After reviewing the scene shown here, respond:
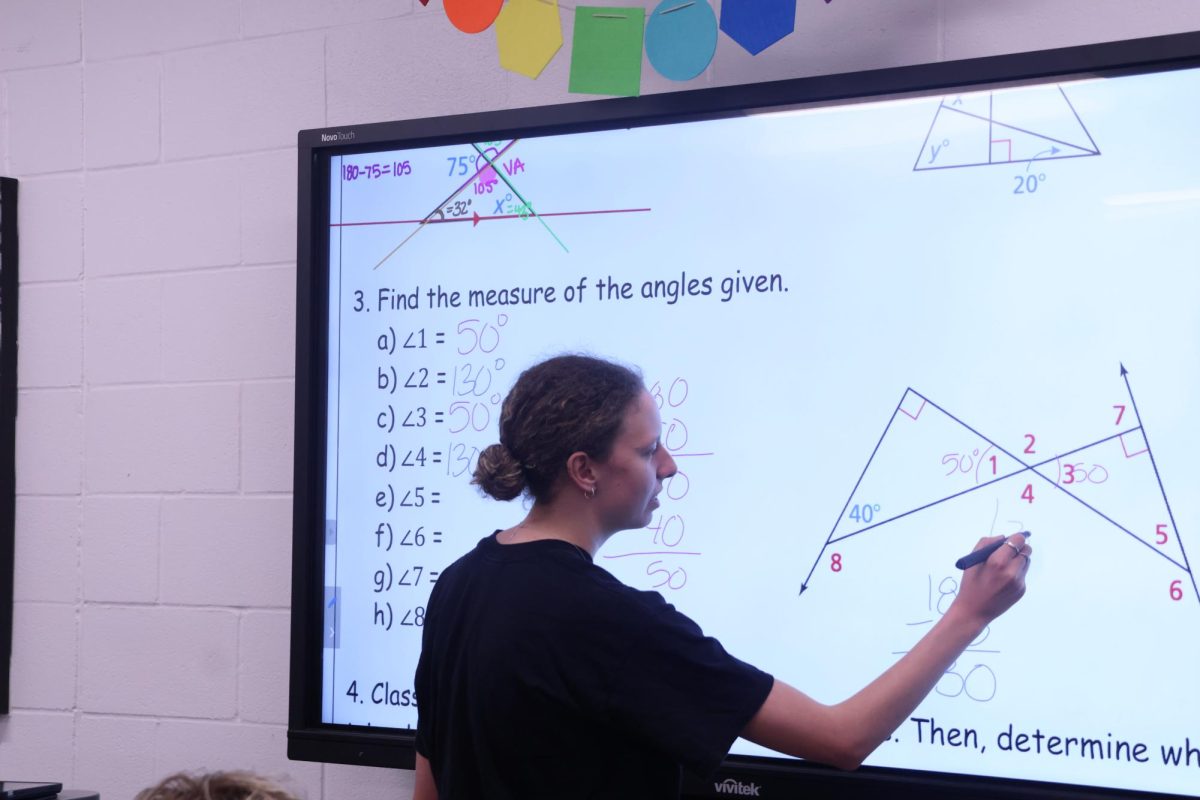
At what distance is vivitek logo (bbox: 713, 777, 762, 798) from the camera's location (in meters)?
1.65

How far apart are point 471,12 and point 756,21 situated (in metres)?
0.46

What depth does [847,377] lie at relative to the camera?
1.67m

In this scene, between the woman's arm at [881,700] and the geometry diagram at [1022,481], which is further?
the geometry diagram at [1022,481]

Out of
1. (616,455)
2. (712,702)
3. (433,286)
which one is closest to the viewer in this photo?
(712,702)

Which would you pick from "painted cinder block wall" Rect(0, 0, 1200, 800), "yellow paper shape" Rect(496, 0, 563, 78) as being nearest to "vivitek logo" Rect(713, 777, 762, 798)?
"painted cinder block wall" Rect(0, 0, 1200, 800)

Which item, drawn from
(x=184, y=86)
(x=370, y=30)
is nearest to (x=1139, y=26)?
(x=370, y=30)

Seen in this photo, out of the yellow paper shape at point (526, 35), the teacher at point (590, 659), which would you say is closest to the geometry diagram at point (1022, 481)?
the teacher at point (590, 659)

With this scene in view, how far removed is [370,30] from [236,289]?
21.5 inches

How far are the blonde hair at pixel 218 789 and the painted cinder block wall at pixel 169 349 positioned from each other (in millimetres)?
989

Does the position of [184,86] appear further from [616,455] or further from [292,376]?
[616,455]

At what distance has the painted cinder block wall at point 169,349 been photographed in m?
2.14

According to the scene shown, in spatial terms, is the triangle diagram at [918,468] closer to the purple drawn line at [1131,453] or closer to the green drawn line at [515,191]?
the purple drawn line at [1131,453]

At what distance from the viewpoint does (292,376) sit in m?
2.15

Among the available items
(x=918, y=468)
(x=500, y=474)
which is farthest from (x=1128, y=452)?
(x=500, y=474)
